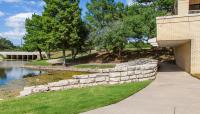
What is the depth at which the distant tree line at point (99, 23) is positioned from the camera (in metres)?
42.6

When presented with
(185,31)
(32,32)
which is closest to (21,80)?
(185,31)

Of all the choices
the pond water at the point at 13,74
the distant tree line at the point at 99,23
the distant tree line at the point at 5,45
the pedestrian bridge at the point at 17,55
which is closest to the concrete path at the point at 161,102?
the pond water at the point at 13,74

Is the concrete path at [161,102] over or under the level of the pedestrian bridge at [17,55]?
under

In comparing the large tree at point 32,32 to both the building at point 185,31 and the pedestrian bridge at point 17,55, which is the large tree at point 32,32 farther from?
the building at point 185,31

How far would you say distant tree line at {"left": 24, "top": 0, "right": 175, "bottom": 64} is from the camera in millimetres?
42562

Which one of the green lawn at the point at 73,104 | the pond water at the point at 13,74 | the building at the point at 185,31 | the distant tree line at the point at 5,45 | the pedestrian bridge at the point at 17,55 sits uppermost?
the distant tree line at the point at 5,45

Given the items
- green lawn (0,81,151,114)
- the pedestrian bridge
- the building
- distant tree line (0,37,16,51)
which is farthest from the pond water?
distant tree line (0,37,16,51)

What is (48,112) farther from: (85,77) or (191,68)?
(191,68)

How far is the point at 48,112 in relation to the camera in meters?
8.34

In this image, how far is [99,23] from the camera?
51.6m

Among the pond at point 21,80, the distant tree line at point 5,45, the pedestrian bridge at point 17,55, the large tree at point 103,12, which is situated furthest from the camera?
the distant tree line at point 5,45

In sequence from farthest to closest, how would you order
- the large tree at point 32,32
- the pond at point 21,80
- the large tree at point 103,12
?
the large tree at point 32,32 → the large tree at point 103,12 → the pond at point 21,80

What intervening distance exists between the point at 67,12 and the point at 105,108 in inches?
1566

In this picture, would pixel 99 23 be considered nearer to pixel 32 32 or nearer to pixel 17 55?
pixel 32 32
